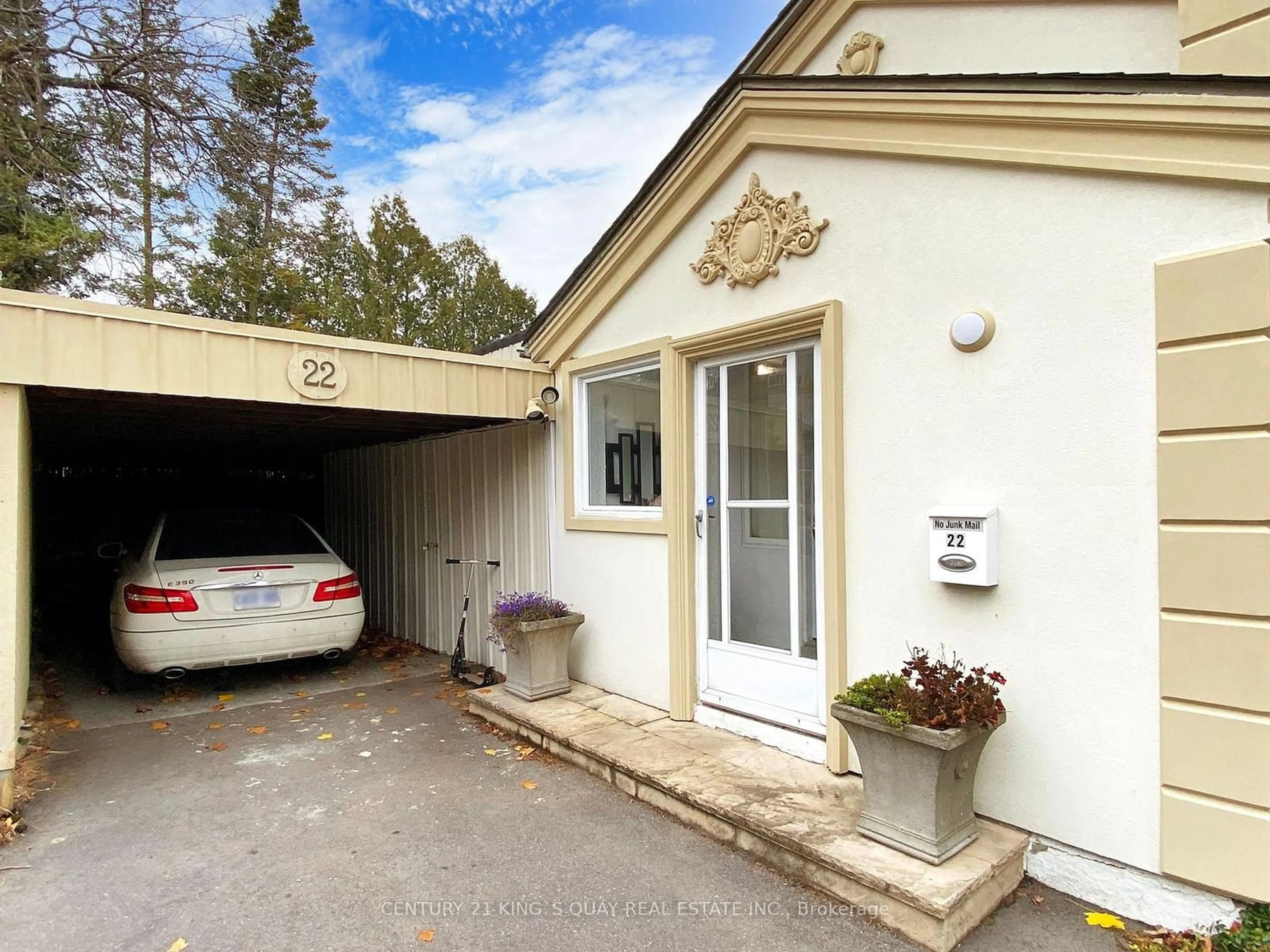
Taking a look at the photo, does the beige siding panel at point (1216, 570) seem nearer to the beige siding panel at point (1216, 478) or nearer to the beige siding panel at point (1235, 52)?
the beige siding panel at point (1216, 478)

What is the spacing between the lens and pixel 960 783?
267cm

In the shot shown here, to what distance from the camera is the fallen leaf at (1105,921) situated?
96.5 inches

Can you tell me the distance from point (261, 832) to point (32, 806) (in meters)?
1.32

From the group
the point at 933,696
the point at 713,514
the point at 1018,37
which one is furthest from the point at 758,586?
the point at 1018,37

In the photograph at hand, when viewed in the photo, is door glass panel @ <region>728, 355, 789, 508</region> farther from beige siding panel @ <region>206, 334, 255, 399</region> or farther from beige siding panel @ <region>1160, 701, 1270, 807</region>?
beige siding panel @ <region>206, 334, 255, 399</region>

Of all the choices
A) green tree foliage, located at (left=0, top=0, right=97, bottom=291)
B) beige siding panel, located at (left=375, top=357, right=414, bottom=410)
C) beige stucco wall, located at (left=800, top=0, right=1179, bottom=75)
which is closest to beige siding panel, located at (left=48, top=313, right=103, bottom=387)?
beige siding panel, located at (left=375, top=357, right=414, bottom=410)

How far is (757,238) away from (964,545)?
2.04 metres

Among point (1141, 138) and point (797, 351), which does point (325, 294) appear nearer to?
point (797, 351)

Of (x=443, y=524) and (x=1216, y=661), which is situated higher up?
(x=443, y=524)

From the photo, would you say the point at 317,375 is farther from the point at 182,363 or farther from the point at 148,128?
the point at 148,128

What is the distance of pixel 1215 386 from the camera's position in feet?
7.52

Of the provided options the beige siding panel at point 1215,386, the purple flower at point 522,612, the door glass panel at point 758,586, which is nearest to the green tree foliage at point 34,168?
the purple flower at point 522,612

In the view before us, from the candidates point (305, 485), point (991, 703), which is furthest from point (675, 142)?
point (305, 485)

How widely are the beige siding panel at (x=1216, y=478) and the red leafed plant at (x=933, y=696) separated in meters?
0.91
